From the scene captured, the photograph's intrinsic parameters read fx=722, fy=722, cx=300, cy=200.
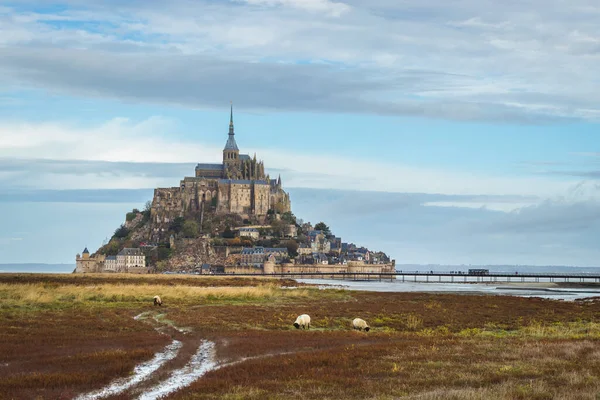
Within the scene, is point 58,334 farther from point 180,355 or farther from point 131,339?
point 180,355

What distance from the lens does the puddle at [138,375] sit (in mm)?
17641

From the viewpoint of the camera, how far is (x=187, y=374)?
20.9m

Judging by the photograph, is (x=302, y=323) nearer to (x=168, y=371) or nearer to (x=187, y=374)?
(x=168, y=371)

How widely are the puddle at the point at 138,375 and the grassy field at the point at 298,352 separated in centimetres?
27

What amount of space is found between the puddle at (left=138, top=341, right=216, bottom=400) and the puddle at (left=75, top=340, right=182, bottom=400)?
0.73 meters

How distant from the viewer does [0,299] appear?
4772cm

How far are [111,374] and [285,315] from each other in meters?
23.2

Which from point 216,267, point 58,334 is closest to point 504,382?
point 58,334

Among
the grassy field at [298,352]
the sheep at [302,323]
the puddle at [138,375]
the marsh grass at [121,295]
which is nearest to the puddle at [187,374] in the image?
the grassy field at [298,352]

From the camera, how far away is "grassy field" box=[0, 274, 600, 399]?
18078 millimetres

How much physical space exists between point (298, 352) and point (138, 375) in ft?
22.6

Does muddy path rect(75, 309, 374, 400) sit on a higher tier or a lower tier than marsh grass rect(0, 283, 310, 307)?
lower

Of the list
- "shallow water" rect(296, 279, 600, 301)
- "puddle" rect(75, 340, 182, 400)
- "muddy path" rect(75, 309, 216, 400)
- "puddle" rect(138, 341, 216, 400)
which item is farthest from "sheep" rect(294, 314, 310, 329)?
"shallow water" rect(296, 279, 600, 301)

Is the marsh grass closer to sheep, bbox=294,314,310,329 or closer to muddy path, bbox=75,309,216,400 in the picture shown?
sheep, bbox=294,314,310,329
